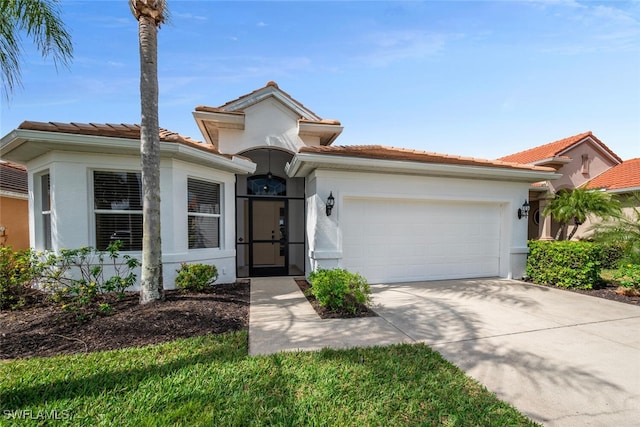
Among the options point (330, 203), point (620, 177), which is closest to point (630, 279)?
point (330, 203)

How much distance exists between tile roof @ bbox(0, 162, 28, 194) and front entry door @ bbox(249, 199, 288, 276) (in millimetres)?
8687

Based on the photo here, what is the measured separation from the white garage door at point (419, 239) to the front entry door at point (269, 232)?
3.08 metres

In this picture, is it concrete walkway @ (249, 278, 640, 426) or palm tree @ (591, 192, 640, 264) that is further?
palm tree @ (591, 192, 640, 264)

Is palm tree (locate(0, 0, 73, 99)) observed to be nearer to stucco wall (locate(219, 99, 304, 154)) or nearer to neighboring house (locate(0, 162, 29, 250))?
stucco wall (locate(219, 99, 304, 154))

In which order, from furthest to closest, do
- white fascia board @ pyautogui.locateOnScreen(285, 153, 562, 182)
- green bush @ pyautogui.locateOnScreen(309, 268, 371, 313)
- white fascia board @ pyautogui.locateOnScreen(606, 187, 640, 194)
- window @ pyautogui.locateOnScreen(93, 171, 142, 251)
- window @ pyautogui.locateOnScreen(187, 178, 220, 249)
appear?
white fascia board @ pyautogui.locateOnScreen(606, 187, 640, 194), window @ pyautogui.locateOnScreen(187, 178, 220, 249), white fascia board @ pyautogui.locateOnScreen(285, 153, 562, 182), window @ pyautogui.locateOnScreen(93, 171, 142, 251), green bush @ pyautogui.locateOnScreen(309, 268, 371, 313)

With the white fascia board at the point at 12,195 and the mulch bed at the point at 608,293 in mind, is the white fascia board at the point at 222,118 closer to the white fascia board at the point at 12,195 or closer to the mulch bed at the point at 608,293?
the white fascia board at the point at 12,195

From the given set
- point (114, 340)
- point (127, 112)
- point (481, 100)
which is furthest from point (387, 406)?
point (481, 100)

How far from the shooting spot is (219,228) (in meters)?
7.55

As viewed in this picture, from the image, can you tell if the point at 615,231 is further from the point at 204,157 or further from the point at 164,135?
the point at 164,135

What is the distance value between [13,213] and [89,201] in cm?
648

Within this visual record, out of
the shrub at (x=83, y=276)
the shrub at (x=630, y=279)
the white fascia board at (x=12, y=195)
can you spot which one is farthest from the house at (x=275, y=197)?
the white fascia board at (x=12, y=195)

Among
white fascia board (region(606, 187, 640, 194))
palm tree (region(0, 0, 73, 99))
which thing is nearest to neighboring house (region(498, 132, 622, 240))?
white fascia board (region(606, 187, 640, 194))

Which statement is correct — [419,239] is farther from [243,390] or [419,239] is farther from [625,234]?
[243,390]

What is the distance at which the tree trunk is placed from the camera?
493cm
